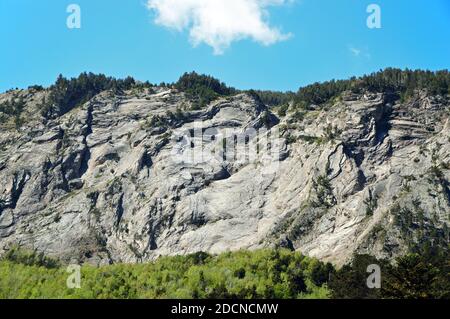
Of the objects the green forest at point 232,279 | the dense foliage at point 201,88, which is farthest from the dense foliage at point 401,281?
the dense foliage at point 201,88

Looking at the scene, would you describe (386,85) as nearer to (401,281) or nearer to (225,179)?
(225,179)

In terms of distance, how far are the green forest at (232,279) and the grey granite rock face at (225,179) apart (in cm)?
1770

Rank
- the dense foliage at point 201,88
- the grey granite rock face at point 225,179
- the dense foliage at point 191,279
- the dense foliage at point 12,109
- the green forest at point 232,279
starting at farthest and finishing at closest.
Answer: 1. the dense foliage at point 12,109
2. the dense foliage at point 201,88
3. the grey granite rock face at point 225,179
4. the dense foliage at point 191,279
5. the green forest at point 232,279

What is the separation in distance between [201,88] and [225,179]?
40.8 meters

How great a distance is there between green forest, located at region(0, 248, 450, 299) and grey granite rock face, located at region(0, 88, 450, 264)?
58.1ft

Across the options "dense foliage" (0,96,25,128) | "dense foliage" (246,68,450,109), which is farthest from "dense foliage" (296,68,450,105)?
"dense foliage" (0,96,25,128)

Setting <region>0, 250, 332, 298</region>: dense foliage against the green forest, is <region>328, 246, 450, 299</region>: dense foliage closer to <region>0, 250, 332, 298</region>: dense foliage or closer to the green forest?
the green forest

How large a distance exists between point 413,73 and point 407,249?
68.9 metres

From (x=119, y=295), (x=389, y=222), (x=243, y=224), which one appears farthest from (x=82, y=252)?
(x=389, y=222)

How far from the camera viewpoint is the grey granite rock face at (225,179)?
364ft

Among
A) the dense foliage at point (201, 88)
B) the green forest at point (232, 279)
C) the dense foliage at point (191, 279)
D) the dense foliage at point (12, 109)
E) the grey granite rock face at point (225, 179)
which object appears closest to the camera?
the green forest at point (232, 279)

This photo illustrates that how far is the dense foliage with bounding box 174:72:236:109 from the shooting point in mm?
157863

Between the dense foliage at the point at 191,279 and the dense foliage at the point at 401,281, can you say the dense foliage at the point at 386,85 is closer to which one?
the dense foliage at the point at 191,279
